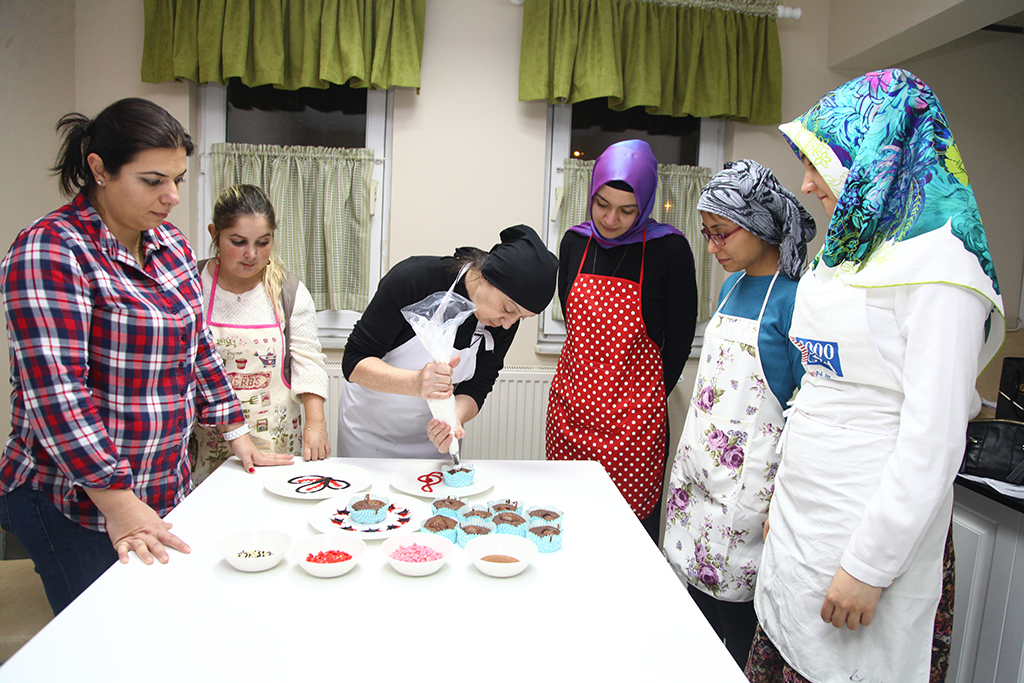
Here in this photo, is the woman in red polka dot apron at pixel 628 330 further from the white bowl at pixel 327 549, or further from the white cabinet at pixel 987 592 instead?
the white bowl at pixel 327 549

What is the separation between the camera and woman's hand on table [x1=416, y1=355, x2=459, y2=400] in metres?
1.46

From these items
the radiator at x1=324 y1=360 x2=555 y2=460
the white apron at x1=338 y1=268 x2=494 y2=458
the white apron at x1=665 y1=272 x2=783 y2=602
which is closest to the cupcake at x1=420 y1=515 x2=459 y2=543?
the white apron at x1=338 y1=268 x2=494 y2=458

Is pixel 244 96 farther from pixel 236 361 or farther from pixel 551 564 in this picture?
pixel 551 564

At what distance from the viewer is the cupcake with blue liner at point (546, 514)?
1260 millimetres

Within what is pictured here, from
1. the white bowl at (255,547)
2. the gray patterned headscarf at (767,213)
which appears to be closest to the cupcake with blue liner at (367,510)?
the white bowl at (255,547)

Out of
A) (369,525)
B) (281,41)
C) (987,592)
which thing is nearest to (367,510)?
(369,525)

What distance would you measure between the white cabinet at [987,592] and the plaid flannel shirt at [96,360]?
2.14 m

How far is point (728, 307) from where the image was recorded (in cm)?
174

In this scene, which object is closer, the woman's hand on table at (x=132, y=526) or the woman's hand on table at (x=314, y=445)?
Result: the woman's hand on table at (x=132, y=526)

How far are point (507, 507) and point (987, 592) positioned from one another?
4.84ft

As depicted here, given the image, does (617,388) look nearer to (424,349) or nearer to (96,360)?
(424,349)

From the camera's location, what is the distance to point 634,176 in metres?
1.92

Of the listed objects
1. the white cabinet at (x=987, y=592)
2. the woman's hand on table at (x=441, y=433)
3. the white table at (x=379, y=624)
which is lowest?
the white cabinet at (x=987, y=592)

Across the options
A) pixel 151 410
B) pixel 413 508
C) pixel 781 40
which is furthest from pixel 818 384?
pixel 781 40
